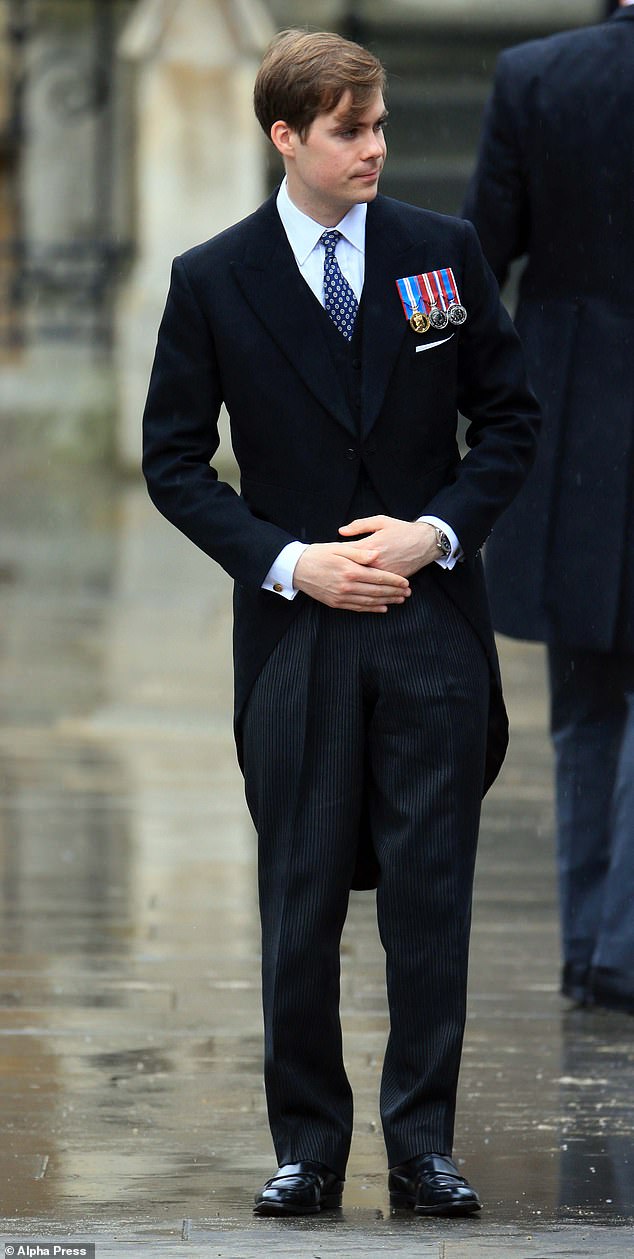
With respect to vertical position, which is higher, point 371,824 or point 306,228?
point 306,228

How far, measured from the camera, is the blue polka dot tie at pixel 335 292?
3.52m

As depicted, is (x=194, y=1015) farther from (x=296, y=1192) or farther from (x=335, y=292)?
(x=335, y=292)

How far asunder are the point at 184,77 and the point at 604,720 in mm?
8969

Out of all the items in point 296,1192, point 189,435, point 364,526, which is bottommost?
point 296,1192

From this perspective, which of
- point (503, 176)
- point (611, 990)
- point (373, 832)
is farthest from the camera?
point (611, 990)

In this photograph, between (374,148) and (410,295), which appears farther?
(410,295)

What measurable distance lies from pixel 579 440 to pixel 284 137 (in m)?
1.49

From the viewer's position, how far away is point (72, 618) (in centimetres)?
969

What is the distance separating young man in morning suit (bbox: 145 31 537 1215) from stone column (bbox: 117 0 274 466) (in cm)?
954

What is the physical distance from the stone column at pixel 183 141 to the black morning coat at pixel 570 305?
27.5ft

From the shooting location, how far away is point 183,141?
1320 cm

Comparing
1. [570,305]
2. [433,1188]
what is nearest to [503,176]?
[570,305]

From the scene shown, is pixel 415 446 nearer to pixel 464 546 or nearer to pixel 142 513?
pixel 464 546

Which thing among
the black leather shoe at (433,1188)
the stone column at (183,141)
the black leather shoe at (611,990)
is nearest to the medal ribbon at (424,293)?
the black leather shoe at (433,1188)
